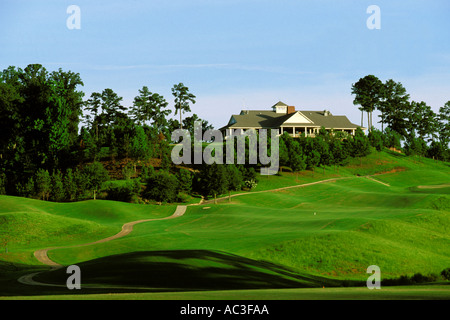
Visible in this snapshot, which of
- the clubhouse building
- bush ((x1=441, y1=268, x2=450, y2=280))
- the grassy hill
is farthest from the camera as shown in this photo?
the clubhouse building

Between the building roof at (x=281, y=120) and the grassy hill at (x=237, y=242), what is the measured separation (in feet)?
177

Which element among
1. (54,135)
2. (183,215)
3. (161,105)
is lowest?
(183,215)

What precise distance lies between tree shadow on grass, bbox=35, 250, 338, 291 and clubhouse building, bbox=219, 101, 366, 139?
9523 centimetres

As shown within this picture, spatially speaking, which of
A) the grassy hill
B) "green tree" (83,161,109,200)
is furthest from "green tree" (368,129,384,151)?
"green tree" (83,161,109,200)

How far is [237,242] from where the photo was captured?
4131 cm

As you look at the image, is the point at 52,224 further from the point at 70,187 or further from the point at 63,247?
the point at 70,187

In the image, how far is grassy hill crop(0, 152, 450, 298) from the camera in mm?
26109

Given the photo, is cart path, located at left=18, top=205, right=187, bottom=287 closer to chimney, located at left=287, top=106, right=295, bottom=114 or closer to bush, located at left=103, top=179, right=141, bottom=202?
bush, located at left=103, top=179, right=141, bottom=202

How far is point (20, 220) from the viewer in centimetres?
4888

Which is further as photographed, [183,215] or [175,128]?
[175,128]
